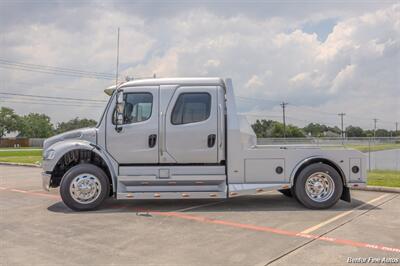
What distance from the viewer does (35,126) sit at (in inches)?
4304

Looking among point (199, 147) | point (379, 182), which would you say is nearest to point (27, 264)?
point (199, 147)

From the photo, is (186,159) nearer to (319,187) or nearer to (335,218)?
(319,187)

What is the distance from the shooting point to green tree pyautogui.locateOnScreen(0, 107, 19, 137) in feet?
333

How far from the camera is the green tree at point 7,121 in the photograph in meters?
102

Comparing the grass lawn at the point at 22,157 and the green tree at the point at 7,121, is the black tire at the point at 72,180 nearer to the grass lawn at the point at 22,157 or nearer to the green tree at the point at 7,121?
the grass lawn at the point at 22,157

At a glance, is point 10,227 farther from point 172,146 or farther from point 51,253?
point 172,146

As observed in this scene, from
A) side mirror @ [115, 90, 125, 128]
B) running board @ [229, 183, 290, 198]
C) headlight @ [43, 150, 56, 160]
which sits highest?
side mirror @ [115, 90, 125, 128]

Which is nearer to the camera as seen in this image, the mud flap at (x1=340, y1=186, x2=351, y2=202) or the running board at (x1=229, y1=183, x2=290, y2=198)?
the running board at (x1=229, y1=183, x2=290, y2=198)

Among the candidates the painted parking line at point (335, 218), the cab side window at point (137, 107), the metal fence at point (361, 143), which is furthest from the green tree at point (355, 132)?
the cab side window at point (137, 107)

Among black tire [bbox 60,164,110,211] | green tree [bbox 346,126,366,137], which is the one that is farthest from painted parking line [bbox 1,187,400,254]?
green tree [bbox 346,126,366,137]

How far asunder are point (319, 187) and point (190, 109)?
3087mm

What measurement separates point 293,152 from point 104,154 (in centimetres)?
387

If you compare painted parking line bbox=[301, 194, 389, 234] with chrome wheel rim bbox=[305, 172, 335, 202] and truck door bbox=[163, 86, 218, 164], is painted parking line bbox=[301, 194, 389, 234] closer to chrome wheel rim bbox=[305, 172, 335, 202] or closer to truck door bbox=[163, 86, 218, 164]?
chrome wheel rim bbox=[305, 172, 335, 202]

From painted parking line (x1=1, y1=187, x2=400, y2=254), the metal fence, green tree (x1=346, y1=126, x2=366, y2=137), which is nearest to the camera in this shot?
painted parking line (x1=1, y1=187, x2=400, y2=254)
